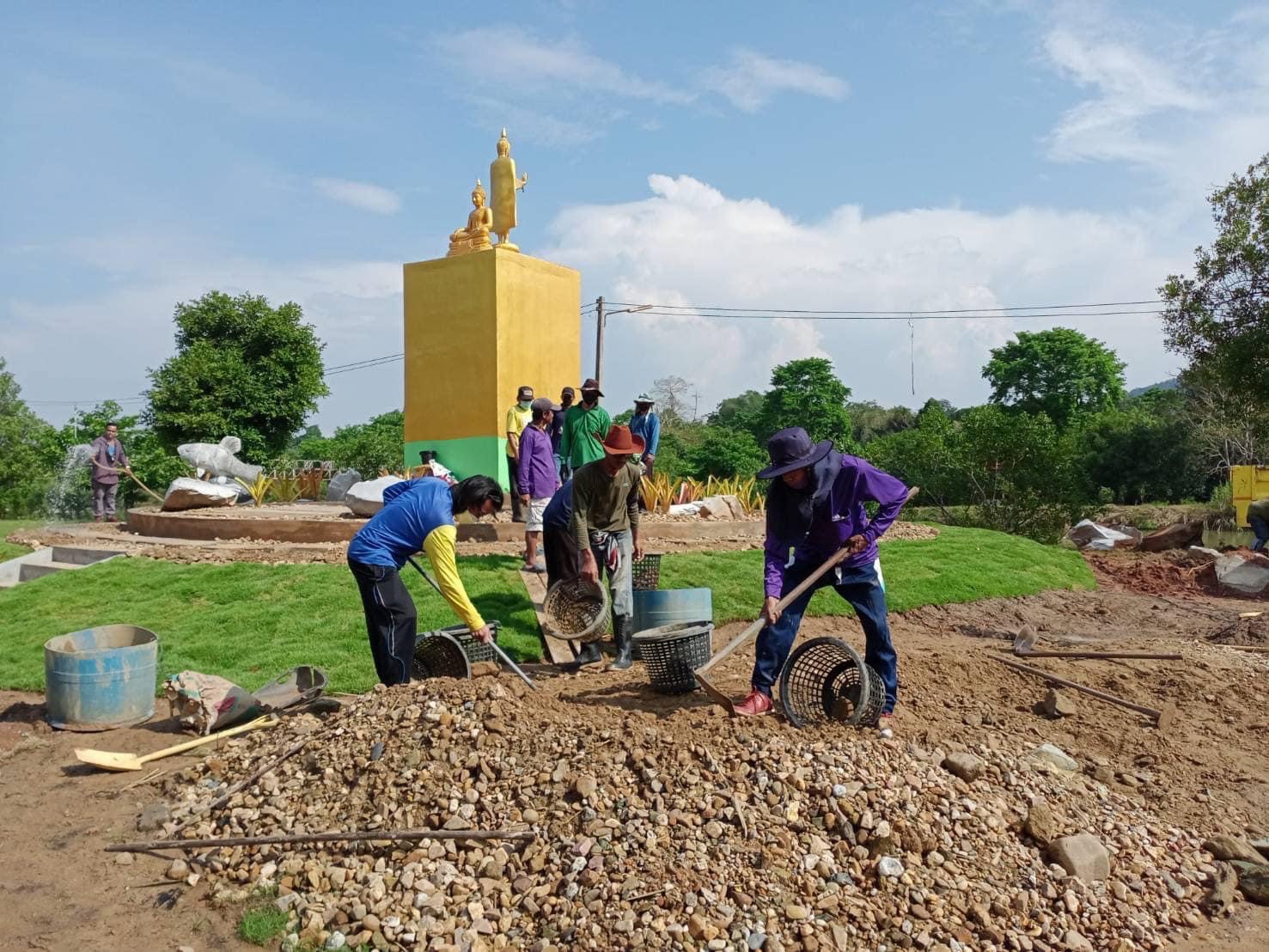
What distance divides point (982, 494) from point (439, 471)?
34.0 feet

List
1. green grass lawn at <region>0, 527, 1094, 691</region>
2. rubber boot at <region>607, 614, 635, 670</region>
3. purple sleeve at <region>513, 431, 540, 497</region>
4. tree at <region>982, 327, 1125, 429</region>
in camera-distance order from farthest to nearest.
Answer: tree at <region>982, 327, 1125, 429</region> < purple sleeve at <region>513, 431, 540, 497</region> < green grass lawn at <region>0, 527, 1094, 691</region> < rubber boot at <region>607, 614, 635, 670</region>

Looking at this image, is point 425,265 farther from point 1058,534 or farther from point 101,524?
point 1058,534

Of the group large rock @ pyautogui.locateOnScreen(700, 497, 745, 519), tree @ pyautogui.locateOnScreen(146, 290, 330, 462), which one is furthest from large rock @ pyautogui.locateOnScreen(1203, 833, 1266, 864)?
tree @ pyautogui.locateOnScreen(146, 290, 330, 462)

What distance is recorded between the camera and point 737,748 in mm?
4109

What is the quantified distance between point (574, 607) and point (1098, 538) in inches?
587

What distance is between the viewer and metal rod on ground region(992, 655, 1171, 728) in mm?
5239

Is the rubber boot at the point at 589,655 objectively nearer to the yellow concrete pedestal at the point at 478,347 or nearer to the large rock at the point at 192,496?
the yellow concrete pedestal at the point at 478,347

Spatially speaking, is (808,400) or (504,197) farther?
(808,400)

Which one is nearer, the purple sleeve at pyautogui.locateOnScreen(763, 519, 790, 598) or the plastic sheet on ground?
the purple sleeve at pyautogui.locateOnScreen(763, 519, 790, 598)

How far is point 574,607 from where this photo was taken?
248 inches

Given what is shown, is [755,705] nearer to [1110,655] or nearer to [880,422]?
[1110,655]

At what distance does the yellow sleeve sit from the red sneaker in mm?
1365

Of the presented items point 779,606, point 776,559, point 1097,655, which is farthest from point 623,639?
point 1097,655

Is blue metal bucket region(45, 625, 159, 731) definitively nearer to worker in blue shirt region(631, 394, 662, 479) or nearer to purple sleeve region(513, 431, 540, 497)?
purple sleeve region(513, 431, 540, 497)
